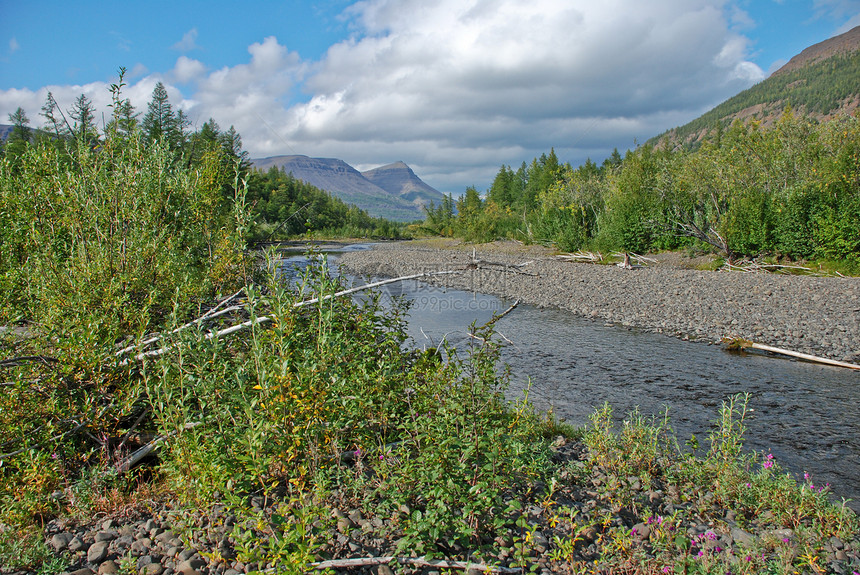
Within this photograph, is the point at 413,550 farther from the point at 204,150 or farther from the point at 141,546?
the point at 204,150

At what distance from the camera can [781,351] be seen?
1335cm

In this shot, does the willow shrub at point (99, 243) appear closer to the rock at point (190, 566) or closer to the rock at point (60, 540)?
the rock at point (60, 540)

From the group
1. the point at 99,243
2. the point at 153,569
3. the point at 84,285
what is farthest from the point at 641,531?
the point at 99,243

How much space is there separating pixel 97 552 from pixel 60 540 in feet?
1.35

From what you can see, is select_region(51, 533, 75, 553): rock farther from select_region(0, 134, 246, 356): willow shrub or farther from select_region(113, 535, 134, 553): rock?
select_region(0, 134, 246, 356): willow shrub

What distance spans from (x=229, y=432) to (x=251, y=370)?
2.32 ft

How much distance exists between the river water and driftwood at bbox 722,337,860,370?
0.70 feet

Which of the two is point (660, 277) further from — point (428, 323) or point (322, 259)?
point (322, 259)

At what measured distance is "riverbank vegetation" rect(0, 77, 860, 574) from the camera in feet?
13.4

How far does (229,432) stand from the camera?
436 centimetres

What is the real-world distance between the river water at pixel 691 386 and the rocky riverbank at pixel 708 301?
5.56ft

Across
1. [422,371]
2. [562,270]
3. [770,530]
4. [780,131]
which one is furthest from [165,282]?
[780,131]

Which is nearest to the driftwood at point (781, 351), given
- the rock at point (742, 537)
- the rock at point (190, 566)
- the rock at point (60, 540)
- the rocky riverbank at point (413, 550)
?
the rocky riverbank at point (413, 550)

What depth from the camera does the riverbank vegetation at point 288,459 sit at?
13.4 feet
